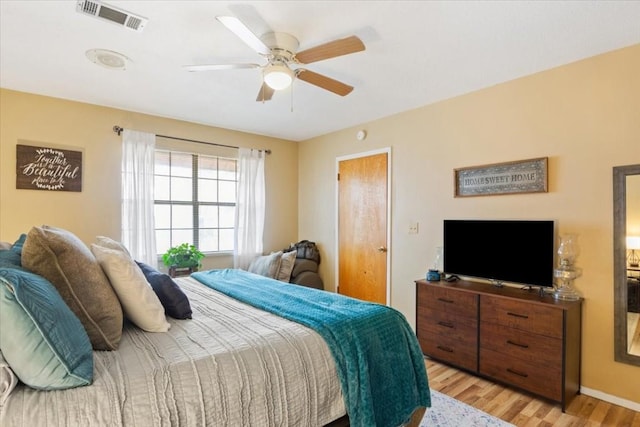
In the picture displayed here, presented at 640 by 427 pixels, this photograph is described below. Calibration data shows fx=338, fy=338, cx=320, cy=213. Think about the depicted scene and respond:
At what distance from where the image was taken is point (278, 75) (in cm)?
214

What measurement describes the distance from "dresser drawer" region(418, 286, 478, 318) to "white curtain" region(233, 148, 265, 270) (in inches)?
94.7

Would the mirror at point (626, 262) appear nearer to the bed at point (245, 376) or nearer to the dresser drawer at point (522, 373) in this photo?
the dresser drawer at point (522, 373)

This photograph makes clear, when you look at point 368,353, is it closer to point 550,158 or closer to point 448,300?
point 448,300

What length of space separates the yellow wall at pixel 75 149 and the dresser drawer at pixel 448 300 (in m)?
2.73

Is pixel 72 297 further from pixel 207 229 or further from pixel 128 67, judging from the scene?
pixel 207 229

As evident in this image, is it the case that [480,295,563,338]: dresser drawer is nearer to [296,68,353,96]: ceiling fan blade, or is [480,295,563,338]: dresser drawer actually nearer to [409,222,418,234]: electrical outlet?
[409,222,418,234]: electrical outlet

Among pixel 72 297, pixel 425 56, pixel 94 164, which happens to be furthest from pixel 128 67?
pixel 425 56

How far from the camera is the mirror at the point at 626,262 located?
2.31 metres

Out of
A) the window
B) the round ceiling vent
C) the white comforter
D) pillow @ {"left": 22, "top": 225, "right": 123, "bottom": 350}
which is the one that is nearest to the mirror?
the white comforter

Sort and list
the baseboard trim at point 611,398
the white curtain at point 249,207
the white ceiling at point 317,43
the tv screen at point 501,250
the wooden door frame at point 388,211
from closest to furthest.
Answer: the white ceiling at point 317,43
the baseboard trim at point 611,398
the tv screen at point 501,250
the wooden door frame at point 388,211
the white curtain at point 249,207

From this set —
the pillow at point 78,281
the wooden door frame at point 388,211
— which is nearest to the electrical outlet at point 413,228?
the wooden door frame at point 388,211

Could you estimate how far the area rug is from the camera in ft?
7.04

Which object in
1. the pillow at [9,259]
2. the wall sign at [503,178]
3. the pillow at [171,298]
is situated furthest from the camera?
the wall sign at [503,178]

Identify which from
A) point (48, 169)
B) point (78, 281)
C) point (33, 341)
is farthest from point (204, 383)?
point (48, 169)
